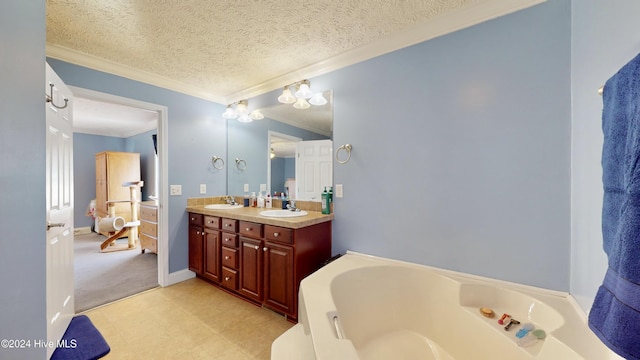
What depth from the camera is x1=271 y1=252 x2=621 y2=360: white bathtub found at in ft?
3.33

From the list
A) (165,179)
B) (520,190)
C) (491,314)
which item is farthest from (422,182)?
(165,179)

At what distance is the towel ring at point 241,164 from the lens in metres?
3.10

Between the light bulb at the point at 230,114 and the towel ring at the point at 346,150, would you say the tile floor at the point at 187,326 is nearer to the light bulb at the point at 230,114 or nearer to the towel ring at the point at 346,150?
the towel ring at the point at 346,150

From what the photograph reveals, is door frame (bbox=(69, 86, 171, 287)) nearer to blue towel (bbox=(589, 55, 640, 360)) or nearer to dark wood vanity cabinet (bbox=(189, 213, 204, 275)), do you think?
dark wood vanity cabinet (bbox=(189, 213, 204, 275))

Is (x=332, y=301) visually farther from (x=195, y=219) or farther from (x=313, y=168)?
(x=195, y=219)

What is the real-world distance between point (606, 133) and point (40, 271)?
2.09 m

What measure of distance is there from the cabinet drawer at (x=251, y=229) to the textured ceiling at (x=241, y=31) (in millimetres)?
1574

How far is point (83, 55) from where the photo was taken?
2094 mm

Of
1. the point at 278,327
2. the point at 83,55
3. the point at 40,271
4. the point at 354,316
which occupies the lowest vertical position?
the point at 278,327

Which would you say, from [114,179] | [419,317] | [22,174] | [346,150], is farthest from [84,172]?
[419,317]

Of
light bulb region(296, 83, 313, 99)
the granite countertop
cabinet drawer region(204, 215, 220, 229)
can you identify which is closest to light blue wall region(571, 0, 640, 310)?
the granite countertop

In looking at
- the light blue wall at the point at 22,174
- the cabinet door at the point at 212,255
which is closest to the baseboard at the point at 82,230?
the cabinet door at the point at 212,255

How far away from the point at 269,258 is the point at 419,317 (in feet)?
4.08

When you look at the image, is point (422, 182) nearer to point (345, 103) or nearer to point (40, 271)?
point (345, 103)
